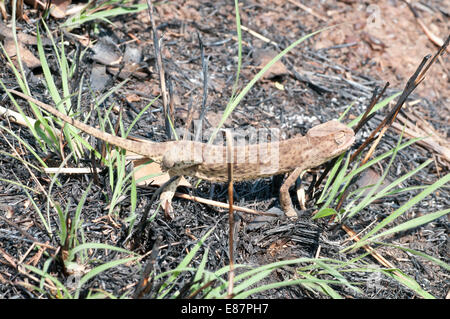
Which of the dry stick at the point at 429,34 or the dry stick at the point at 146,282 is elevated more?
the dry stick at the point at 429,34

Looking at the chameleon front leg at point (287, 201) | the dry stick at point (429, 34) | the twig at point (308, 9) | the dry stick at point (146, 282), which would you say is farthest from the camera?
the dry stick at point (429, 34)

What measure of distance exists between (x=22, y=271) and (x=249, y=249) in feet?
4.73

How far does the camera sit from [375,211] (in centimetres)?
376

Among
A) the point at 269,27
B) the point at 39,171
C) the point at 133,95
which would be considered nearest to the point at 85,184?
the point at 39,171

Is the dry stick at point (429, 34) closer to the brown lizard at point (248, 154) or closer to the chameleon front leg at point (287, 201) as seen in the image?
the brown lizard at point (248, 154)

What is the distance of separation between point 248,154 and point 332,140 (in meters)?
0.68

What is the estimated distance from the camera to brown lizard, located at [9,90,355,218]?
3.14 metres

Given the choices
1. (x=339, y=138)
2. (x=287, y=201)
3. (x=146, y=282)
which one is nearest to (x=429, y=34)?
(x=339, y=138)

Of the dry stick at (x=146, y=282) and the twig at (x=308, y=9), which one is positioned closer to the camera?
the dry stick at (x=146, y=282)

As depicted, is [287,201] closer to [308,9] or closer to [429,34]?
[308,9]

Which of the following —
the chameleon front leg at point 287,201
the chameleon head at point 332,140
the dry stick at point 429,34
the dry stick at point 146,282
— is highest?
the dry stick at point 429,34

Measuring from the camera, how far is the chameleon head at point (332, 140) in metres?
3.48

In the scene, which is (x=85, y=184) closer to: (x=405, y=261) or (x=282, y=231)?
(x=282, y=231)

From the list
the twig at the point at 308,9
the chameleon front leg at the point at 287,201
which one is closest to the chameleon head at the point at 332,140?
the chameleon front leg at the point at 287,201
